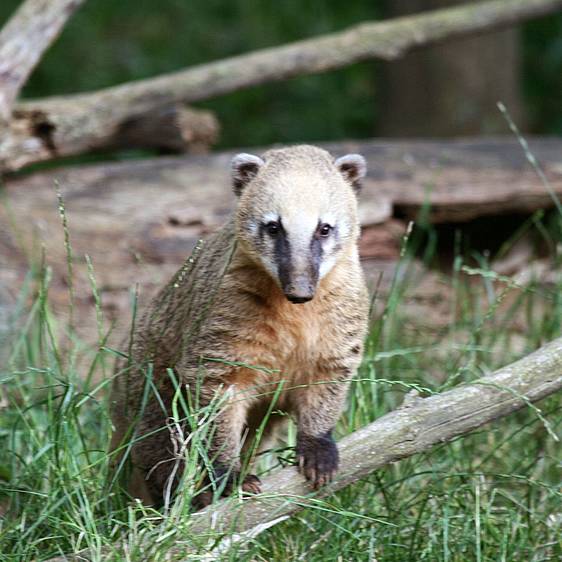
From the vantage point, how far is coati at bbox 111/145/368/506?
3113mm

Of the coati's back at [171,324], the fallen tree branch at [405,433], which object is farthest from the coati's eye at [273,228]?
the fallen tree branch at [405,433]

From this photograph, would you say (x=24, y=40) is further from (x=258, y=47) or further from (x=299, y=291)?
(x=258, y=47)

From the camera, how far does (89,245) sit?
17.9 feet

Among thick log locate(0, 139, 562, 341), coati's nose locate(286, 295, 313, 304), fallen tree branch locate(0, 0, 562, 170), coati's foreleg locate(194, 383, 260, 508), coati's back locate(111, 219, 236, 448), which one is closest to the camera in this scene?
coati's nose locate(286, 295, 313, 304)

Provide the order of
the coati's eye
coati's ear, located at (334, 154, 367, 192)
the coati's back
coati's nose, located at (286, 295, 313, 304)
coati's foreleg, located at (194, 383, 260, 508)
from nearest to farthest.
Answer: coati's nose, located at (286, 295, 313, 304) < the coati's eye < coati's foreleg, located at (194, 383, 260, 508) < the coati's back < coati's ear, located at (334, 154, 367, 192)

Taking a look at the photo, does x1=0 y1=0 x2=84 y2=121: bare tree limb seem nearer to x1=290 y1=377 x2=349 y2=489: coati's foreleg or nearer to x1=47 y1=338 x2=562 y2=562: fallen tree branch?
x1=290 y1=377 x2=349 y2=489: coati's foreleg

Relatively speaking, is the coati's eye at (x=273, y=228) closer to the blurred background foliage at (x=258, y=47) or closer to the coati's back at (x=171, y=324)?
the coati's back at (x=171, y=324)

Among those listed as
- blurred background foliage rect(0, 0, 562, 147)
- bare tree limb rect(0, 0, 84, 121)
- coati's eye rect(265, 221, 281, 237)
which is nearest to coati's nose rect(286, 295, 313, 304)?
coati's eye rect(265, 221, 281, 237)

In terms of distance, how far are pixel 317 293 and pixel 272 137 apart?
616 centimetres

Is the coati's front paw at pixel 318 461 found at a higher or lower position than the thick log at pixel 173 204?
lower

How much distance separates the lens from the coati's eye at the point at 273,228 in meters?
3.10

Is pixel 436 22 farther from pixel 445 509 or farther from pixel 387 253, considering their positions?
pixel 445 509

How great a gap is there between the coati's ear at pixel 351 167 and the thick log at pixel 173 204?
1813mm

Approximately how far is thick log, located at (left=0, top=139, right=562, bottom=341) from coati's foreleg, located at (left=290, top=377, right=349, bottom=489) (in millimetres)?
2039
